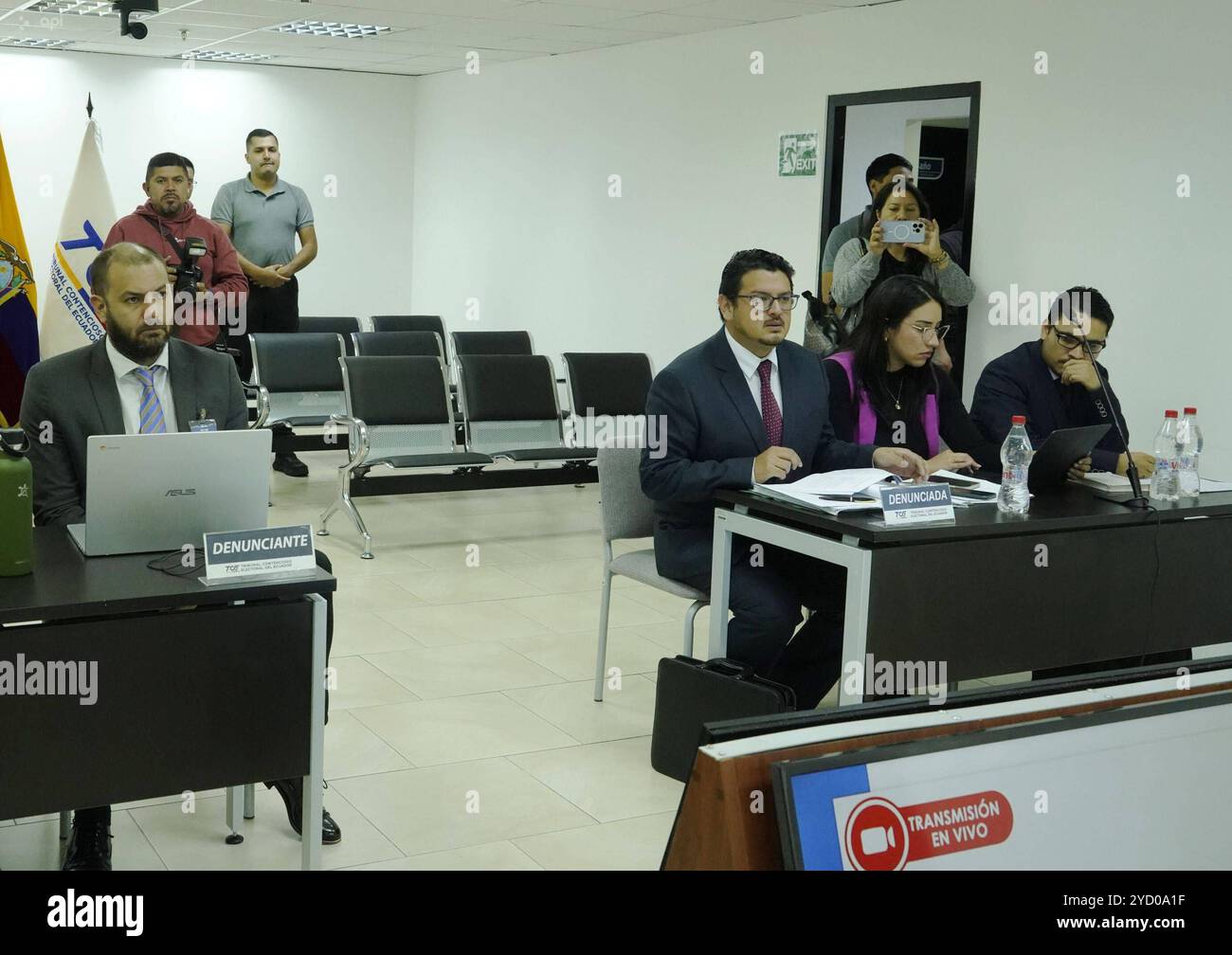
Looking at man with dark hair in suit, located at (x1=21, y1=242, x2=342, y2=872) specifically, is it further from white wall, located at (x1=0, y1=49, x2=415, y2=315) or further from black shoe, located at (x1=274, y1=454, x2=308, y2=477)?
white wall, located at (x1=0, y1=49, x2=415, y2=315)

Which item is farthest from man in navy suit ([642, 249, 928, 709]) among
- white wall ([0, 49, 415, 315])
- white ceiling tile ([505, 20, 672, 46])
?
white wall ([0, 49, 415, 315])

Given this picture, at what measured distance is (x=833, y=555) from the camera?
2891 millimetres

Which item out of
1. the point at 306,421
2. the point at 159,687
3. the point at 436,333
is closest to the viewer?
the point at 159,687

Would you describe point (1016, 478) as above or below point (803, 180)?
below

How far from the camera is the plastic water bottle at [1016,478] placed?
123 inches

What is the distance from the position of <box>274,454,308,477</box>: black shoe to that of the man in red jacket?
0.99 m

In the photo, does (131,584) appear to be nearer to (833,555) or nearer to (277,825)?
(277,825)

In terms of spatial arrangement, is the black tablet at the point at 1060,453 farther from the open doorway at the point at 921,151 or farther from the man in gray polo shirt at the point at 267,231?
the man in gray polo shirt at the point at 267,231

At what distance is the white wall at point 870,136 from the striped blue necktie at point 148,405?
432 cm

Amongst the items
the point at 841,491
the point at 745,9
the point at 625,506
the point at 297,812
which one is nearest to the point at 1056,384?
the point at 841,491

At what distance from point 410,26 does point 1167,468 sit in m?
5.84

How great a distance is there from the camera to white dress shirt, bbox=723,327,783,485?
339 centimetres

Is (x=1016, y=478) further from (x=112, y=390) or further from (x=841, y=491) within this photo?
(x=112, y=390)

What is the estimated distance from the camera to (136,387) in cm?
295
